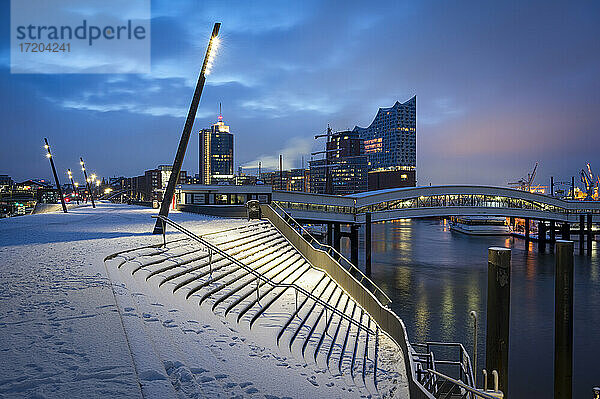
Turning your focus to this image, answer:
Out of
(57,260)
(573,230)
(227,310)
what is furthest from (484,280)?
(573,230)

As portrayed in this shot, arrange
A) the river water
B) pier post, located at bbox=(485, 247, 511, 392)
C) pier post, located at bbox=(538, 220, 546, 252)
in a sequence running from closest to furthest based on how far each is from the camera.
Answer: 1. pier post, located at bbox=(485, 247, 511, 392)
2. the river water
3. pier post, located at bbox=(538, 220, 546, 252)

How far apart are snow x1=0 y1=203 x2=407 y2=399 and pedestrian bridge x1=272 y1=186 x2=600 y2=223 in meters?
27.9

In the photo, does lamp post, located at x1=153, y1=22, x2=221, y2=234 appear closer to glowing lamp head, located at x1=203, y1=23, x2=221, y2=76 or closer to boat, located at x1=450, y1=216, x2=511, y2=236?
glowing lamp head, located at x1=203, y1=23, x2=221, y2=76

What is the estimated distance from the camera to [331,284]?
1662cm

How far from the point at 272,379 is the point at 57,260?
7.65m

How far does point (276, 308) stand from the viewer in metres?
11.1

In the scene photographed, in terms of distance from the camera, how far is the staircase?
9211 millimetres

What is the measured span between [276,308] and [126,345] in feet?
18.5

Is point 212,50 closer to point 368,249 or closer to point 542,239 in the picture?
point 368,249

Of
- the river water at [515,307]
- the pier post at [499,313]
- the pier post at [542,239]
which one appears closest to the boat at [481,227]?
the pier post at [542,239]

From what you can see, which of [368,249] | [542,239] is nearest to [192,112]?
[368,249]

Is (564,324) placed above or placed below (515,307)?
above

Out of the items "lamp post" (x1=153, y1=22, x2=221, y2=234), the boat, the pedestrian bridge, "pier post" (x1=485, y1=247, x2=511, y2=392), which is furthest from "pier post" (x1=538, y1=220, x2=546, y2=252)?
"lamp post" (x1=153, y1=22, x2=221, y2=234)

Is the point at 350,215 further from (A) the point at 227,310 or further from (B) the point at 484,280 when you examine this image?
(A) the point at 227,310
